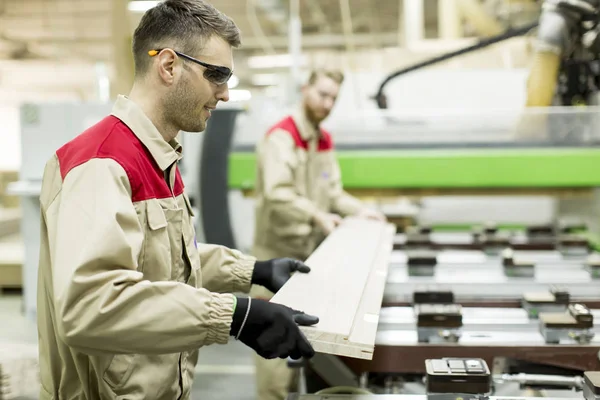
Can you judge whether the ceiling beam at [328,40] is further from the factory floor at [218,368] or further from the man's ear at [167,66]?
the man's ear at [167,66]

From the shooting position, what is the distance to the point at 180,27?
1.32 meters

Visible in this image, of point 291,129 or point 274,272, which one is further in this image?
point 291,129

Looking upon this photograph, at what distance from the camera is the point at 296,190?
301cm

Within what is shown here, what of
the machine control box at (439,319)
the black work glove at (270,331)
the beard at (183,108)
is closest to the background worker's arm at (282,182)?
the machine control box at (439,319)

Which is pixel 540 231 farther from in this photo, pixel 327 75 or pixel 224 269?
pixel 224 269

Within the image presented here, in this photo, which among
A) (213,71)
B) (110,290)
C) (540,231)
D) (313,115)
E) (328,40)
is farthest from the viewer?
(328,40)

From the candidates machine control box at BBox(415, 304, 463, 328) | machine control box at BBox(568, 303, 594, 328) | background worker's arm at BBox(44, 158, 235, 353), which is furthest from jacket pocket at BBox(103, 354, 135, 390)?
machine control box at BBox(568, 303, 594, 328)

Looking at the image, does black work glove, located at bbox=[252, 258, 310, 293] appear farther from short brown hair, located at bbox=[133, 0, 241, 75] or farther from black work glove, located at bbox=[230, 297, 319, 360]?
short brown hair, located at bbox=[133, 0, 241, 75]

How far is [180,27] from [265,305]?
0.61m

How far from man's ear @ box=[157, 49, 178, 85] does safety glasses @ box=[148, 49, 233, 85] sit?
16 mm

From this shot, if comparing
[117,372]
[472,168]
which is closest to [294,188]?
[472,168]

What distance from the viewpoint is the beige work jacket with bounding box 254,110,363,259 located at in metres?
2.88

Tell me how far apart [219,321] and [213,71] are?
21.5 inches

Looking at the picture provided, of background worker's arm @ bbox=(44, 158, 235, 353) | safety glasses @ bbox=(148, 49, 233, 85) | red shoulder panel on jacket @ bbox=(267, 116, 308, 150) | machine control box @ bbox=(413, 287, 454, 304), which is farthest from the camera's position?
red shoulder panel on jacket @ bbox=(267, 116, 308, 150)
